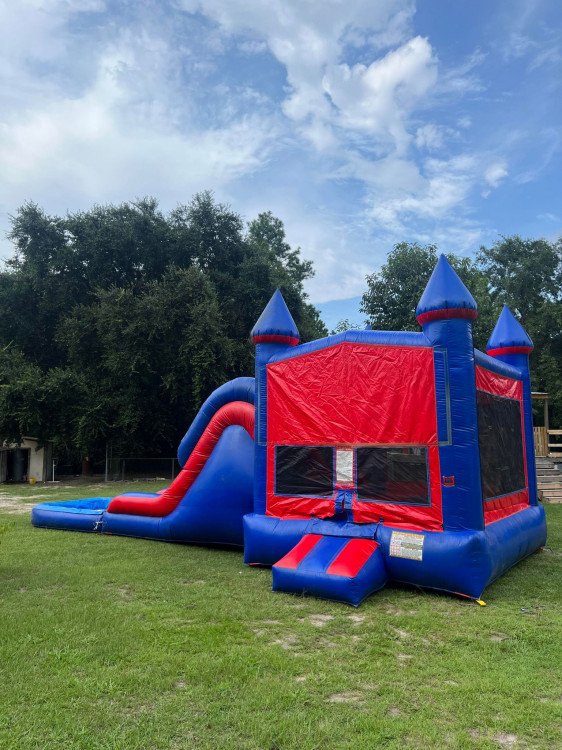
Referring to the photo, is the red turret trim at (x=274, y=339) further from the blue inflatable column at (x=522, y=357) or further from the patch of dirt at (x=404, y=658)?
the patch of dirt at (x=404, y=658)

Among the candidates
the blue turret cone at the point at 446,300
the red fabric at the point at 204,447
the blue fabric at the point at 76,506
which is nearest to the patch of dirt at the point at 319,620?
the blue turret cone at the point at 446,300

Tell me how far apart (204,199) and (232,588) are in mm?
21358

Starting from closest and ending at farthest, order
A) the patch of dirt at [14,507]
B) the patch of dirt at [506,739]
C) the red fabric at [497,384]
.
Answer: the patch of dirt at [506,739] < the red fabric at [497,384] < the patch of dirt at [14,507]

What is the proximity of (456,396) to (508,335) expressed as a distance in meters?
3.47

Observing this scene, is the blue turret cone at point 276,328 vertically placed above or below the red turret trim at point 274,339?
above

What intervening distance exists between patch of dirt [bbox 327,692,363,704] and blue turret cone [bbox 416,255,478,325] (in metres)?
4.25

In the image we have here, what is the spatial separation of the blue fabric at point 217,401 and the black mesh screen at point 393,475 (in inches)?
102

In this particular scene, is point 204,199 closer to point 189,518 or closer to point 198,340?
point 198,340

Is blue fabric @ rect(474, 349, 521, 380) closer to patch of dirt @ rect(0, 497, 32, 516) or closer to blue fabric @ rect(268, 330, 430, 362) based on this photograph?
blue fabric @ rect(268, 330, 430, 362)

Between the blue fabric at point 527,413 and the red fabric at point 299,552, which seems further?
the blue fabric at point 527,413

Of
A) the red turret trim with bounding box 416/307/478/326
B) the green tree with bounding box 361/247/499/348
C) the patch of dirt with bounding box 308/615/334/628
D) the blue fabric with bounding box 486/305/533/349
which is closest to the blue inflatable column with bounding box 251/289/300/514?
the red turret trim with bounding box 416/307/478/326

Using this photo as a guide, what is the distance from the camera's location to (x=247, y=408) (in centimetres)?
880

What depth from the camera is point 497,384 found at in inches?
311

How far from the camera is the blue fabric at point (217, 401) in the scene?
9.06 metres
